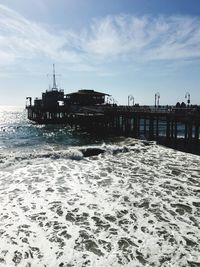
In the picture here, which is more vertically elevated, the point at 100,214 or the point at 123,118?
the point at 123,118

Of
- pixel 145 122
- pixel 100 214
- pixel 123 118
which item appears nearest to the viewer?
pixel 100 214

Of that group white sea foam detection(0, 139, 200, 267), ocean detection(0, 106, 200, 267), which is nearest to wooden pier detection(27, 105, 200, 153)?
ocean detection(0, 106, 200, 267)

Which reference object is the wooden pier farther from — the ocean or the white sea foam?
the white sea foam

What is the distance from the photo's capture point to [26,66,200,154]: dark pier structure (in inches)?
1219

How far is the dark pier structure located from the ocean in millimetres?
9619

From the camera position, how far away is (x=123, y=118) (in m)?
48.1

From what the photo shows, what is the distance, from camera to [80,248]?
9.41 meters

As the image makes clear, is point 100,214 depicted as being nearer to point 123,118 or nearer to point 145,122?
point 145,122

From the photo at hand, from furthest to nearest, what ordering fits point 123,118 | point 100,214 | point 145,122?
point 123,118
point 145,122
point 100,214

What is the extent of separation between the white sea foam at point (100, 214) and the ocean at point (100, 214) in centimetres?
3

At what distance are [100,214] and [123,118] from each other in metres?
36.7

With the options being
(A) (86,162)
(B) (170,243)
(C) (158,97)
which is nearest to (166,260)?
(B) (170,243)

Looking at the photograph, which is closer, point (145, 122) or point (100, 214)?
point (100, 214)

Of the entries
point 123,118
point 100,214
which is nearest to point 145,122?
point 123,118
